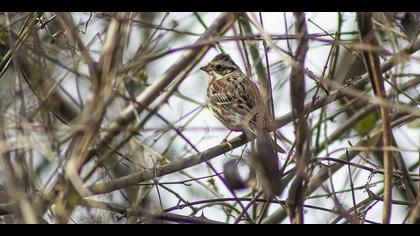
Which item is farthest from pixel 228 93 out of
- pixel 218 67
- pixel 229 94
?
pixel 218 67

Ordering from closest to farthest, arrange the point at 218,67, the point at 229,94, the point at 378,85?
the point at 378,85
the point at 229,94
the point at 218,67

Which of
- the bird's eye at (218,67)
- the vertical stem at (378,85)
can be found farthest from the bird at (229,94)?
the vertical stem at (378,85)

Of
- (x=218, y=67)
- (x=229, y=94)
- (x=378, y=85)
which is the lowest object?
(x=378, y=85)

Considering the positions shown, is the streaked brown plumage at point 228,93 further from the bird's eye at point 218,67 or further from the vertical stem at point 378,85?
the vertical stem at point 378,85

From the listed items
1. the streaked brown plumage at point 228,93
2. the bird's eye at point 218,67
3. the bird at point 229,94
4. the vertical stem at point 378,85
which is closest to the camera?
the vertical stem at point 378,85

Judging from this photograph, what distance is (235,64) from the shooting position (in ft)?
26.9

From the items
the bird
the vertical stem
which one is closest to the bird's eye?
the bird

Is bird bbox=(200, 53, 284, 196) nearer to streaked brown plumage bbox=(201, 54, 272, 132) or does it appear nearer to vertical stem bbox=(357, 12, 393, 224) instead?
streaked brown plumage bbox=(201, 54, 272, 132)

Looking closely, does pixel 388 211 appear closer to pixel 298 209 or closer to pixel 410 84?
pixel 298 209

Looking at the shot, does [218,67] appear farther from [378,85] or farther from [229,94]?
[378,85]

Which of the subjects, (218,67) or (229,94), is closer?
(229,94)

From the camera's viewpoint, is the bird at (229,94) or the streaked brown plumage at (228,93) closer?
the bird at (229,94)
